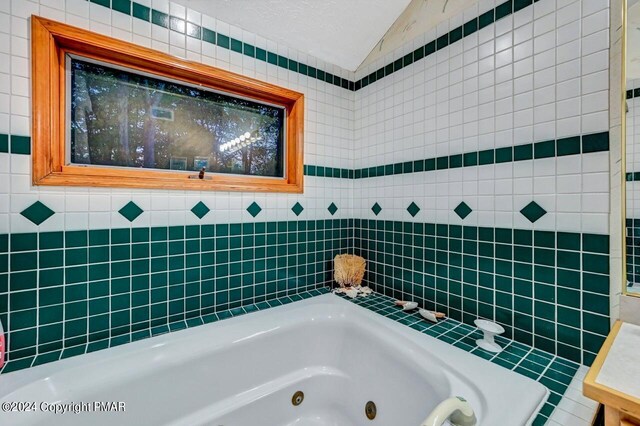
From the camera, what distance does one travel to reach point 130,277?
1.18 meters

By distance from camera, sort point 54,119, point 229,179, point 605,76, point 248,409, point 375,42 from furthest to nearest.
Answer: point 375,42
point 229,179
point 248,409
point 54,119
point 605,76

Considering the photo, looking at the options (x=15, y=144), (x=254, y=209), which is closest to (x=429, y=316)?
(x=254, y=209)

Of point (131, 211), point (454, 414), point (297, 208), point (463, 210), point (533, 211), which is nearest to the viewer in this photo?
point (454, 414)

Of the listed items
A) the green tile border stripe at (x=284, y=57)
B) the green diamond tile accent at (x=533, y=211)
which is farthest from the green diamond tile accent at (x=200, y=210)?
the green diamond tile accent at (x=533, y=211)

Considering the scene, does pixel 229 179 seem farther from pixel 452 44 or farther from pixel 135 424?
pixel 452 44

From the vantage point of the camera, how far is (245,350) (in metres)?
1.19

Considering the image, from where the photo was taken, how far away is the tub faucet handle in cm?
58

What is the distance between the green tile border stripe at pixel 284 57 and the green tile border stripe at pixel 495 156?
0.57 metres

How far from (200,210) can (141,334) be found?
23.5 inches

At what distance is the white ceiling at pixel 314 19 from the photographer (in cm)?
129

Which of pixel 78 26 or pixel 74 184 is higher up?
pixel 78 26

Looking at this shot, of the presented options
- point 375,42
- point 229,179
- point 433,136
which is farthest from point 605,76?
point 229,179

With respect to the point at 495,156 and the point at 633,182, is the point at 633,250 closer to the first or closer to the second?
the point at 633,182

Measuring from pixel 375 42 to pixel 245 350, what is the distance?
5.93 feet
